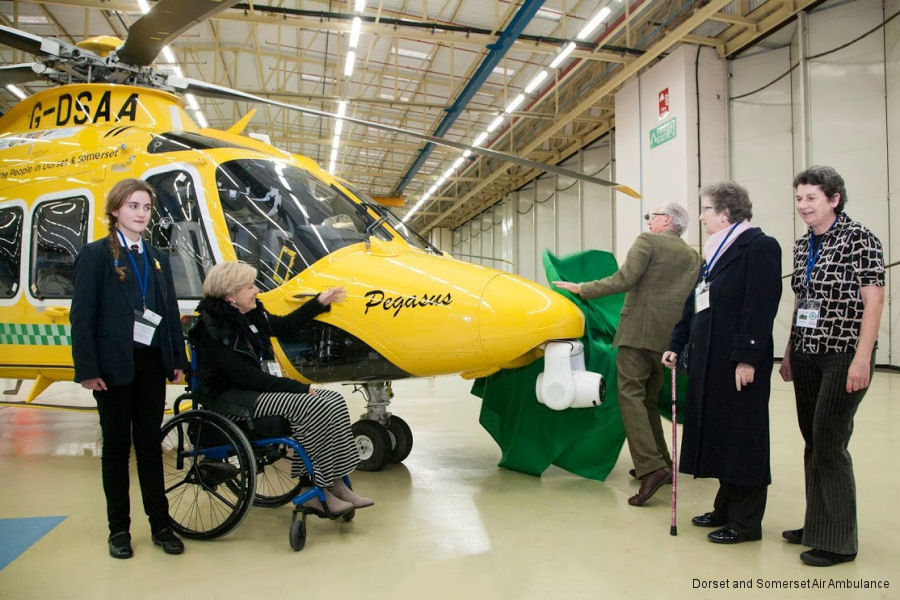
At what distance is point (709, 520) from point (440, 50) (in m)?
13.0

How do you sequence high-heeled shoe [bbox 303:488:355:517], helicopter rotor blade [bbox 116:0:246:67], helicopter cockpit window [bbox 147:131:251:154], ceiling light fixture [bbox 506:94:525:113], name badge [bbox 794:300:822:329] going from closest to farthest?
name badge [bbox 794:300:822:329], high-heeled shoe [bbox 303:488:355:517], helicopter rotor blade [bbox 116:0:246:67], helicopter cockpit window [bbox 147:131:251:154], ceiling light fixture [bbox 506:94:525:113]

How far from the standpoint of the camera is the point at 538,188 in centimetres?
2347

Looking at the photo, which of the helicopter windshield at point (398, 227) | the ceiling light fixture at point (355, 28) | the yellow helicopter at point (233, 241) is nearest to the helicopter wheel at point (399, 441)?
the yellow helicopter at point (233, 241)

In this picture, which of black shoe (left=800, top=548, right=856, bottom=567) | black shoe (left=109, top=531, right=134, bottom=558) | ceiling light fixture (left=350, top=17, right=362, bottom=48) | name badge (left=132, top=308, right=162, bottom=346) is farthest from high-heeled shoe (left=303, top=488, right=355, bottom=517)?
ceiling light fixture (left=350, top=17, right=362, bottom=48)

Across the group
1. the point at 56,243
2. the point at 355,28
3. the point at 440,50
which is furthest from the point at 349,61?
the point at 56,243

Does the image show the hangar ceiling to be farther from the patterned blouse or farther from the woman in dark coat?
the patterned blouse

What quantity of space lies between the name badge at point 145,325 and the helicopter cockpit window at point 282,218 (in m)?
0.96

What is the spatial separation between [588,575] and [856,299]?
4.98 ft

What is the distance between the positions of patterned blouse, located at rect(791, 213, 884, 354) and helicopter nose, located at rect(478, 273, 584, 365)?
1.10m

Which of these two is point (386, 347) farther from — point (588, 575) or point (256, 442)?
point (588, 575)

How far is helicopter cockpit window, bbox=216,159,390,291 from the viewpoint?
3.83m

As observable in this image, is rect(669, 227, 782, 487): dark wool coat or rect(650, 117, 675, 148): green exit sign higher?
rect(650, 117, 675, 148): green exit sign

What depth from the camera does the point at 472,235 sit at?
33.7 m

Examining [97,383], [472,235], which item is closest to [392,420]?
[97,383]
